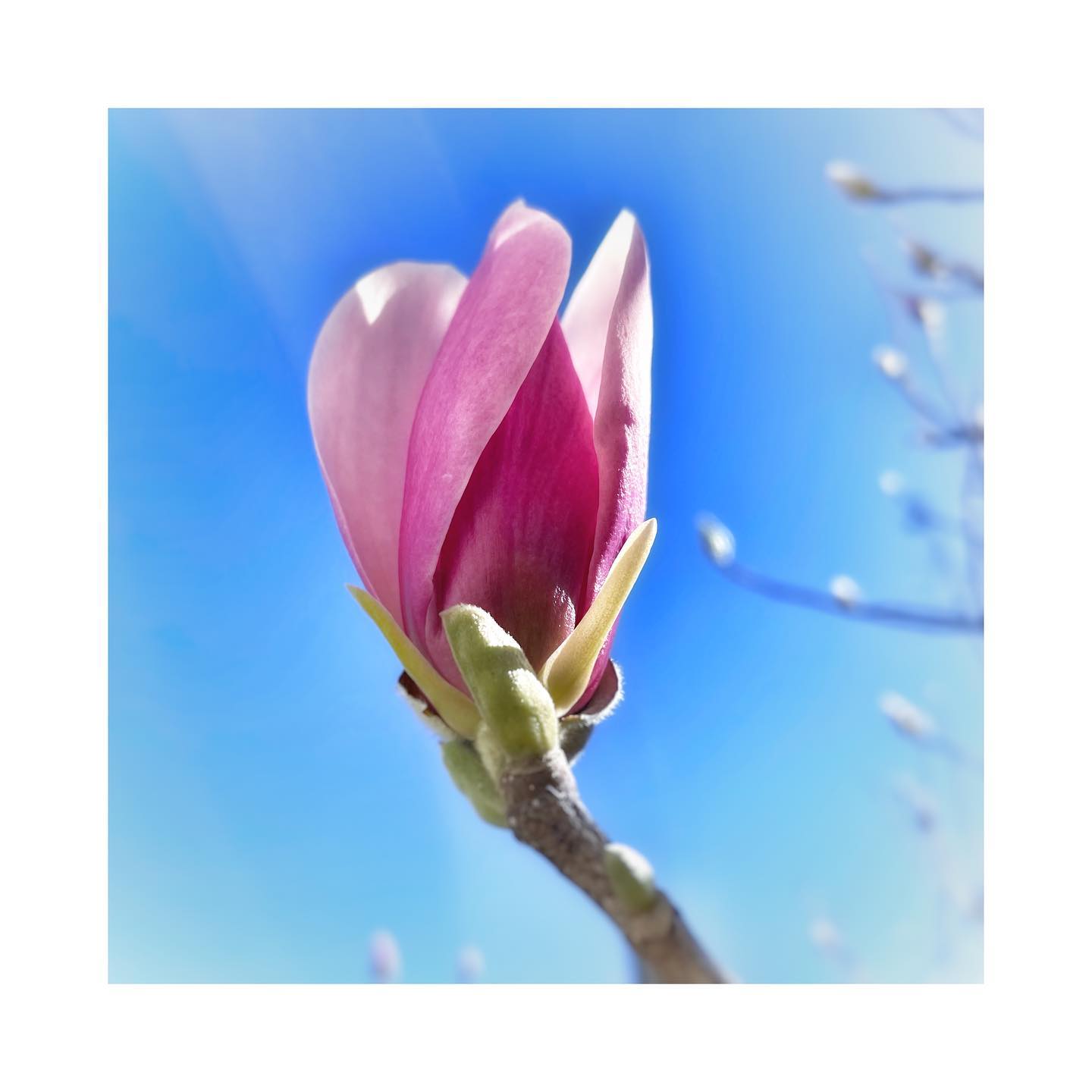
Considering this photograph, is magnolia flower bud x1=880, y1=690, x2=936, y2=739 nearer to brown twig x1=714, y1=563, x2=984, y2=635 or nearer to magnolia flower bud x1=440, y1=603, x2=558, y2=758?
brown twig x1=714, y1=563, x2=984, y2=635

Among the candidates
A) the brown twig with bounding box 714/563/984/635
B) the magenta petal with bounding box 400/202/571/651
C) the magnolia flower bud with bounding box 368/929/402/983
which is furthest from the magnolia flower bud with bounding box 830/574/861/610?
the magenta petal with bounding box 400/202/571/651

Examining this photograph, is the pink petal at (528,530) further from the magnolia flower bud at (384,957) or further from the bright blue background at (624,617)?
the magnolia flower bud at (384,957)
